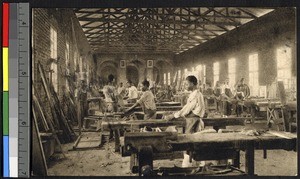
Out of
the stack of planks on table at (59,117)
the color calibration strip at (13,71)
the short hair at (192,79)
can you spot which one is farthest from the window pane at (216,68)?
the color calibration strip at (13,71)

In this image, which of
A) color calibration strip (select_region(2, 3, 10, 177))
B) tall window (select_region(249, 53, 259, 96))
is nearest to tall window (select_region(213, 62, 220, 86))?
tall window (select_region(249, 53, 259, 96))

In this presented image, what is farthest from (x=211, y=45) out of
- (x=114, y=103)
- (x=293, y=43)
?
(x=114, y=103)

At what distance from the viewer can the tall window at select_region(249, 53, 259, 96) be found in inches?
149

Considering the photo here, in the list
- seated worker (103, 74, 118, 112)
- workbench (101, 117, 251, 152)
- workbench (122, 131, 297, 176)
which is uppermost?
seated worker (103, 74, 118, 112)

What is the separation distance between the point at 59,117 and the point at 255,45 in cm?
220

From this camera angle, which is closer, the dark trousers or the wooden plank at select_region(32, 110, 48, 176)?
the wooden plank at select_region(32, 110, 48, 176)

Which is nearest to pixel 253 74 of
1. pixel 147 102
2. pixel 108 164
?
pixel 147 102

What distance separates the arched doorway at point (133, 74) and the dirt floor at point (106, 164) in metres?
0.70

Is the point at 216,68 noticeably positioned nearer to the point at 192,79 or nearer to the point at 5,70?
Result: the point at 192,79

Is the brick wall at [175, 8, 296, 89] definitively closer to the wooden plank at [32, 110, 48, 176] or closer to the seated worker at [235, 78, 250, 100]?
the seated worker at [235, 78, 250, 100]

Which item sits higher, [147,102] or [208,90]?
[208,90]

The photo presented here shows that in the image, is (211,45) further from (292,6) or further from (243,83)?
(292,6)

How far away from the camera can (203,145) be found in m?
3.71

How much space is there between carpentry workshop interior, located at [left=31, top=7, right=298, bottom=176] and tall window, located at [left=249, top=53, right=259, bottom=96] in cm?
1
